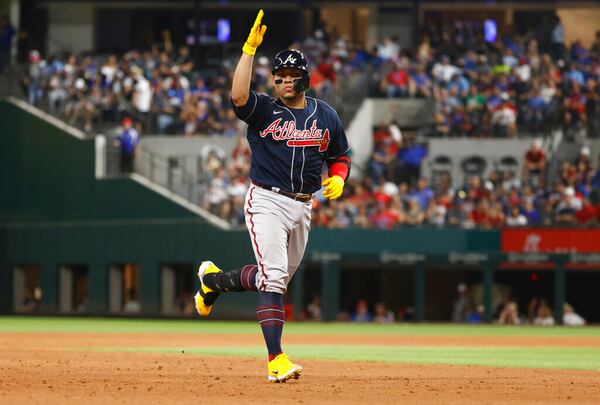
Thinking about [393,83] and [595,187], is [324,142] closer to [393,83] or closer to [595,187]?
[595,187]

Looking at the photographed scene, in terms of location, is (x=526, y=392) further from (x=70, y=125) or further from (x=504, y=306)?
(x=70, y=125)

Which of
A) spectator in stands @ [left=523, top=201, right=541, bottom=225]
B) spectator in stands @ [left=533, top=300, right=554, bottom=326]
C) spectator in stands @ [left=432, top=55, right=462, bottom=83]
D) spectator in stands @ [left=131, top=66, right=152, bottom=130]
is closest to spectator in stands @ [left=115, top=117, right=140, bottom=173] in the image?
spectator in stands @ [left=131, top=66, right=152, bottom=130]

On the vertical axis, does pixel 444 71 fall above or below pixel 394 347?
above

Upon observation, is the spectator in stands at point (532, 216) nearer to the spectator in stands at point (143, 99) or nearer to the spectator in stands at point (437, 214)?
the spectator in stands at point (437, 214)

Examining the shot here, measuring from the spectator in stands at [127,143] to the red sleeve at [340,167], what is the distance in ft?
60.8

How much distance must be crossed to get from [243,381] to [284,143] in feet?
5.43

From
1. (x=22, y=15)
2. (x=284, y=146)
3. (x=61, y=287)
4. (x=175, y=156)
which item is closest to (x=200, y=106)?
(x=175, y=156)

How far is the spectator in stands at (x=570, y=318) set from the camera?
24.4 meters

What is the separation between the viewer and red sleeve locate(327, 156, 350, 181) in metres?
9.62

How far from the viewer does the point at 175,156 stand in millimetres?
28266

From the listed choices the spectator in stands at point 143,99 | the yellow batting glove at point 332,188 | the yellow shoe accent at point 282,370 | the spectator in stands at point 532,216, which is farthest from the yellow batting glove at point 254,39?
the spectator in stands at point 143,99

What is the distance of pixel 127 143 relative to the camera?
27.9 m

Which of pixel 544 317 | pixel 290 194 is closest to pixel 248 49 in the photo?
pixel 290 194

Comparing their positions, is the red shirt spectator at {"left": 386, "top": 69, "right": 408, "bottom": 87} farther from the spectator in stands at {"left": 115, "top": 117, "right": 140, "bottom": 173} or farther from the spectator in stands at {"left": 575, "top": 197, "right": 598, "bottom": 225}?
the spectator in stands at {"left": 575, "top": 197, "right": 598, "bottom": 225}
